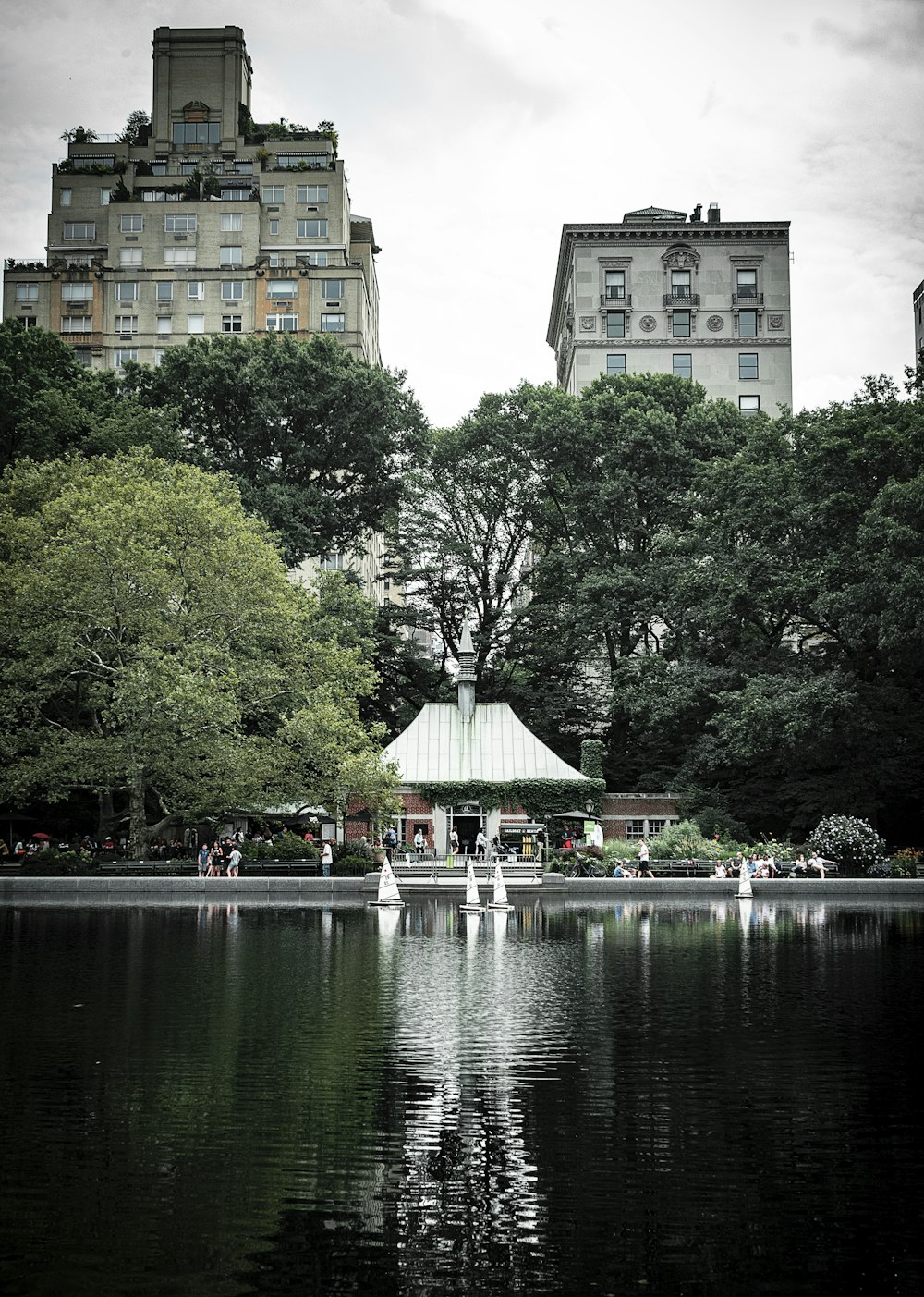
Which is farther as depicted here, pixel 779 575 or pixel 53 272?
pixel 53 272

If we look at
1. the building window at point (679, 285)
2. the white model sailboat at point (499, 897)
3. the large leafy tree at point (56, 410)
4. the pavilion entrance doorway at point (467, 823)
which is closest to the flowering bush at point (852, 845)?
the white model sailboat at point (499, 897)

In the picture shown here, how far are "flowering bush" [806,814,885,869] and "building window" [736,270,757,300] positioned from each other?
4960 centimetres

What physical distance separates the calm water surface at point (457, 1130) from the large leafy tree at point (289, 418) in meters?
39.8

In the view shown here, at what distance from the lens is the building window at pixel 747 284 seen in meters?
86.6

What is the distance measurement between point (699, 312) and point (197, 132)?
35.8 metres

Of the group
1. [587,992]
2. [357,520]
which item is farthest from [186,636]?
[587,992]

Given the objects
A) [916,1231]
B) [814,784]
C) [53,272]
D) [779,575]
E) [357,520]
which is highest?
[53,272]

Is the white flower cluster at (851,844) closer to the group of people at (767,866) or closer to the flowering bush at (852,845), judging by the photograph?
the flowering bush at (852,845)

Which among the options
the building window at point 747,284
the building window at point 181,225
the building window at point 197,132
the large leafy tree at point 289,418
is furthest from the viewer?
the building window at point 197,132

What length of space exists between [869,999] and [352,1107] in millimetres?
9218

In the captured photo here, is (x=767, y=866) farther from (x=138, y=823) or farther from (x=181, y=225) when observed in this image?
(x=181, y=225)

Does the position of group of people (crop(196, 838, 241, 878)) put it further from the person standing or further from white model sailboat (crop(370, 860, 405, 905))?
the person standing

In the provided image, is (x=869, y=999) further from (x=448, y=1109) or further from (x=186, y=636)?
(x=186, y=636)

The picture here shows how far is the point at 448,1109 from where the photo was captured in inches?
463
